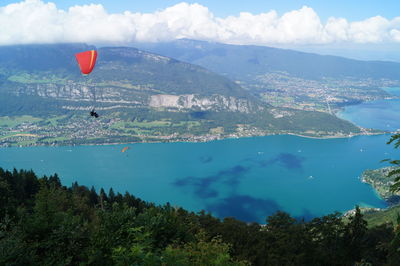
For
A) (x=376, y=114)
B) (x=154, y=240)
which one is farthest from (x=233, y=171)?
(x=376, y=114)

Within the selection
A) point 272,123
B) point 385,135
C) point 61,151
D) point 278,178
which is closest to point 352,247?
point 278,178

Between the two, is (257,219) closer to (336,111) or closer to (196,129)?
(196,129)

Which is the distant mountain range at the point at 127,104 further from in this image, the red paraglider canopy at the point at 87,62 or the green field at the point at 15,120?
the red paraglider canopy at the point at 87,62

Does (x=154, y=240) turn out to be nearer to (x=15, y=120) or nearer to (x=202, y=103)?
(x=15, y=120)

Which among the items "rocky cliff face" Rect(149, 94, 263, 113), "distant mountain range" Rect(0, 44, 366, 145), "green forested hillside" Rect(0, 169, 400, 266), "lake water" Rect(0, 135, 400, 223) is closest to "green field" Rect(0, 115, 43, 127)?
"distant mountain range" Rect(0, 44, 366, 145)

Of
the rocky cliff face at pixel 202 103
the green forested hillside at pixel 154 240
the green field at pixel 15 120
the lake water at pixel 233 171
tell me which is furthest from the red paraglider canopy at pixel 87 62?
the rocky cliff face at pixel 202 103

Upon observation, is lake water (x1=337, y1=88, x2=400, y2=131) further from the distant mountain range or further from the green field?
the green field
